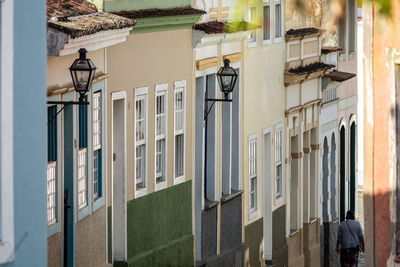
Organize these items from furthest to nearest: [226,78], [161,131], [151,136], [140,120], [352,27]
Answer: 1. [352,27]
2. [226,78]
3. [161,131]
4. [151,136]
5. [140,120]

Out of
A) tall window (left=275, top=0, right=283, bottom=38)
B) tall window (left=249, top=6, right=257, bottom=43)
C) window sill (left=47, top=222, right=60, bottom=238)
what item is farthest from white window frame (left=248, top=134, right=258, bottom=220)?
window sill (left=47, top=222, right=60, bottom=238)

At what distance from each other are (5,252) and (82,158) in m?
4.19

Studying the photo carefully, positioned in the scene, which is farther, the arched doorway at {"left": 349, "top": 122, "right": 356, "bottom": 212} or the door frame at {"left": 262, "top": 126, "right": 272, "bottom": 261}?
the arched doorway at {"left": 349, "top": 122, "right": 356, "bottom": 212}

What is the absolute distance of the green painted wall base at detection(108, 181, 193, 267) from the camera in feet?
58.0

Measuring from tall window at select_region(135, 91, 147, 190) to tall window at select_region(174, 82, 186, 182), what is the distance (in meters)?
1.46

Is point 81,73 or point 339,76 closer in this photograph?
point 81,73

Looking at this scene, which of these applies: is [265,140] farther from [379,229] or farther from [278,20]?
[379,229]

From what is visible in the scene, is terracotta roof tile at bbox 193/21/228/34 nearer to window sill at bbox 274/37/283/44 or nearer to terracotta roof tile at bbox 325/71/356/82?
window sill at bbox 274/37/283/44

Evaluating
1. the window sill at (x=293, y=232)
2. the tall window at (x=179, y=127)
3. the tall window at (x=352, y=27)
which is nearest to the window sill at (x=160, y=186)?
the tall window at (x=179, y=127)

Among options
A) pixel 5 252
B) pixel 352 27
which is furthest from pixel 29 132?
pixel 352 27

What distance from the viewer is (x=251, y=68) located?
78.2 ft

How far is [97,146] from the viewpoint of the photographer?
15.9 m

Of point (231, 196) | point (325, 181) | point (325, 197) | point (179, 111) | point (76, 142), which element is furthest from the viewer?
point (325, 197)

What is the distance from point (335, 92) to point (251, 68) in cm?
792
